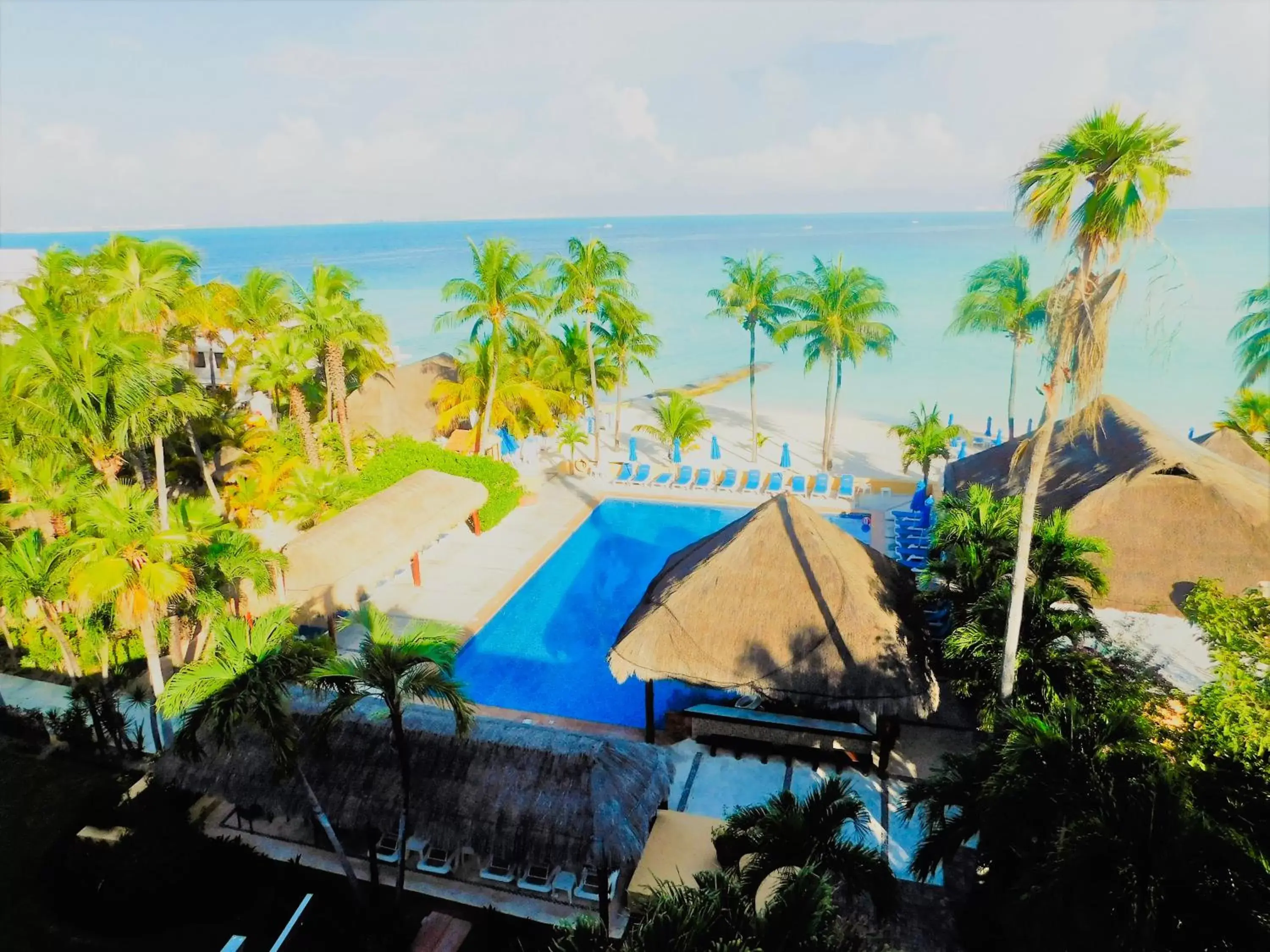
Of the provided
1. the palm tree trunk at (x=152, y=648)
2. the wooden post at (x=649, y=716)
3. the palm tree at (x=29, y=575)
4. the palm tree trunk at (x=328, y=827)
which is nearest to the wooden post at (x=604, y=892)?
the palm tree trunk at (x=328, y=827)

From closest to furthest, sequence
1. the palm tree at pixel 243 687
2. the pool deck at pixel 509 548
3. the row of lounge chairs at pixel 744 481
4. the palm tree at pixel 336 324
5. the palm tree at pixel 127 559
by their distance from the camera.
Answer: the palm tree at pixel 243 687 < the palm tree at pixel 127 559 < the pool deck at pixel 509 548 < the palm tree at pixel 336 324 < the row of lounge chairs at pixel 744 481

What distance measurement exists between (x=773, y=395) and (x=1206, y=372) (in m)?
27.1

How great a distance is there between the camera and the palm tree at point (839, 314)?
2198 centimetres

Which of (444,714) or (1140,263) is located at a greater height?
(1140,263)

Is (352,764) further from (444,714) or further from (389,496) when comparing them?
(389,496)

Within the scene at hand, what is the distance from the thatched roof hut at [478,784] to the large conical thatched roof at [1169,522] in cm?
843

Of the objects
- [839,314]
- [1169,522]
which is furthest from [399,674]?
[839,314]

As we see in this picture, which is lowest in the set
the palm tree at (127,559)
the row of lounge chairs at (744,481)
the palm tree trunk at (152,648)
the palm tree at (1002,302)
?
the row of lounge chairs at (744,481)

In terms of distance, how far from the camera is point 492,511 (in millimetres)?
19391

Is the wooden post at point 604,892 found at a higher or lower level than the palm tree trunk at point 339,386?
lower

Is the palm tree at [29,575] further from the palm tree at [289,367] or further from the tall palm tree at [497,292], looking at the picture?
the tall palm tree at [497,292]

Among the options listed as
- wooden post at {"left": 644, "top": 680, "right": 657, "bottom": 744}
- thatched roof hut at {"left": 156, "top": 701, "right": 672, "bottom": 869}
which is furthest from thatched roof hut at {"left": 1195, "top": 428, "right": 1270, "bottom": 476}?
thatched roof hut at {"left": 156, "top": 701, "right": 672, "bottom": 869}

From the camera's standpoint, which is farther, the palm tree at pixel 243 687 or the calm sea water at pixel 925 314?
the calm sea water at pixel 925 314

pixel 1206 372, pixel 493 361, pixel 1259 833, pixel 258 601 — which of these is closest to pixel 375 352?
pixel 493 361
